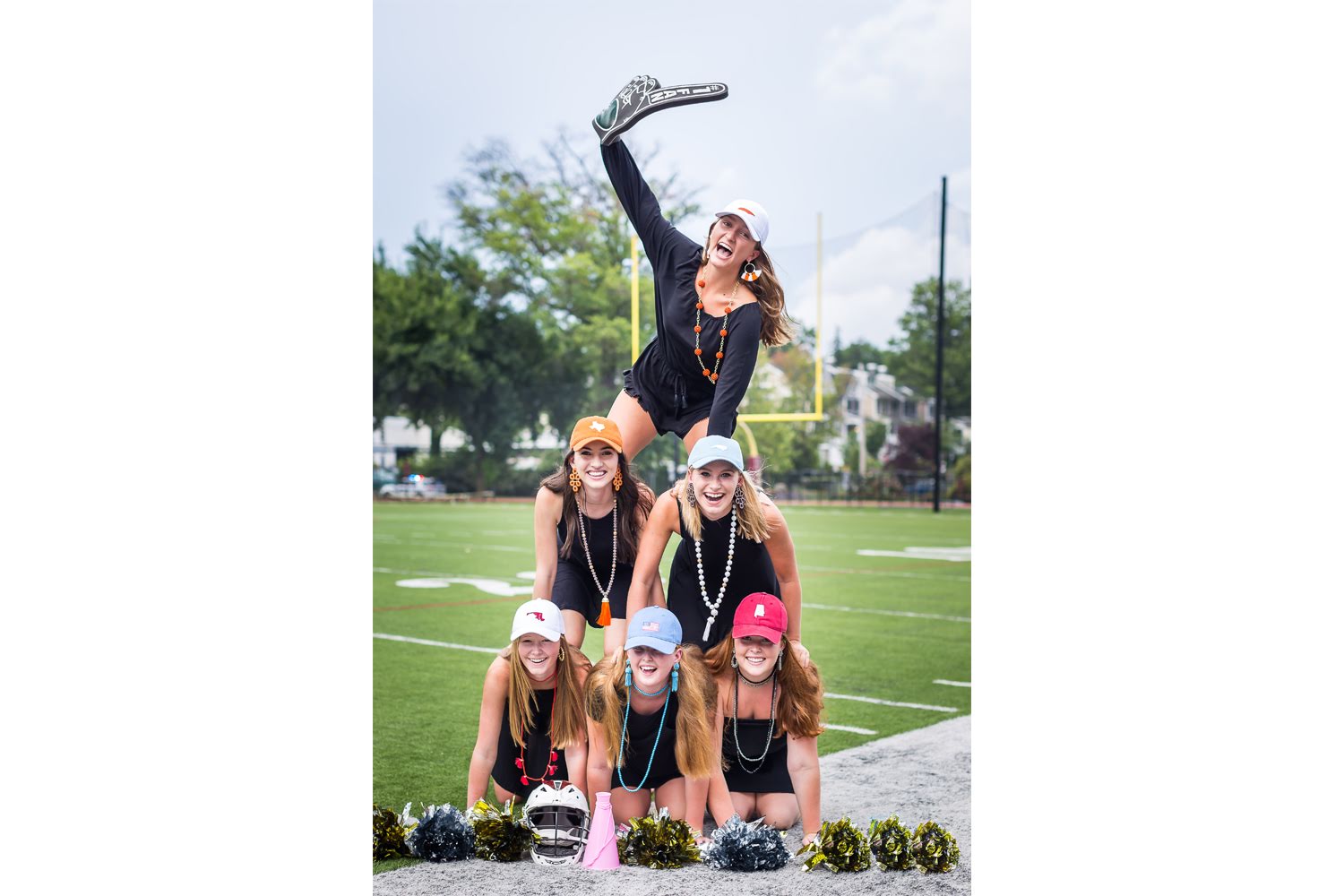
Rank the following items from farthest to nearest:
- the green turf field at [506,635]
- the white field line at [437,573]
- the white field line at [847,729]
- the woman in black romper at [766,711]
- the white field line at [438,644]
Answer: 1. the white field line at [437,573]
2. the white field line at [438,644]
3. the white field line at [847,729]
4. the green turf field at [506,635]
5. the woman in black romper at [766,711]

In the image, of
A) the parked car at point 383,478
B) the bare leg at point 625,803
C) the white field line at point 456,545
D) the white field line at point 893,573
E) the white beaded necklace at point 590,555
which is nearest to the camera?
the bare leg at point 625,803

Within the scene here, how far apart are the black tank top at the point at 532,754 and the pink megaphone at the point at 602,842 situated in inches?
6.9

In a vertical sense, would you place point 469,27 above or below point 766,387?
above

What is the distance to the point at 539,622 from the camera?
3.72m

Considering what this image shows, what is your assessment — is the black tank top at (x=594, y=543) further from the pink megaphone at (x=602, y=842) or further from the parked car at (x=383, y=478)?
the parked car at (x=383, y=478)

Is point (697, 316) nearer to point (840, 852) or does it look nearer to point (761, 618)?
point (761, 618)

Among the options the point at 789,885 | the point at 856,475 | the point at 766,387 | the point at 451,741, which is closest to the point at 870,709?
the point at 451,741

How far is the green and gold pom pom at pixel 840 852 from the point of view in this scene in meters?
3.55

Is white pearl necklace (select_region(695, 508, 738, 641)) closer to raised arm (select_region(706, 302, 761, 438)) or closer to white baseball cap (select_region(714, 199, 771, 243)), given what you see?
raised arm (select_region(706, 302, 761, 438))

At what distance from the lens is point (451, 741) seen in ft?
16.5

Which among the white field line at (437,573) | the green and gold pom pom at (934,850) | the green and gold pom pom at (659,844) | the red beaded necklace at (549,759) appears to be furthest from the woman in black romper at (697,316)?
the white field line at (437,573)

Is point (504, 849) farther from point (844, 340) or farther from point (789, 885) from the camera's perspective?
point (844, 340)

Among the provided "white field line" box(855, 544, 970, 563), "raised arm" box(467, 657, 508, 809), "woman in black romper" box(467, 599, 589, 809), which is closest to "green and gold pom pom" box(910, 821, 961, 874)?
"woman in black romper" box(467, 599, 589, 809)
